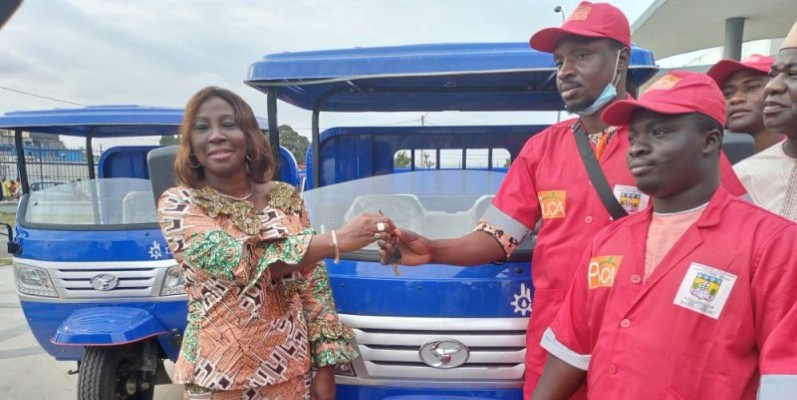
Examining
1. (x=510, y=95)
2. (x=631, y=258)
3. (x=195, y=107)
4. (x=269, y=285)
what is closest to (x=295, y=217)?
(x=269, y=285)

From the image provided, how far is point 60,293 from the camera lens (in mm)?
3781

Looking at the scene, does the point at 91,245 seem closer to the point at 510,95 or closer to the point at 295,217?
the point at 295,217

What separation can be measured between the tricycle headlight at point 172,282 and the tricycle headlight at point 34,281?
31.6 inches

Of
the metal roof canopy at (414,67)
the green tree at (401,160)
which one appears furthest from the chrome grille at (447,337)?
the green tree at (401,160)

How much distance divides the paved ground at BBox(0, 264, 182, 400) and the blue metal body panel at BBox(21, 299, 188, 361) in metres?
0.66

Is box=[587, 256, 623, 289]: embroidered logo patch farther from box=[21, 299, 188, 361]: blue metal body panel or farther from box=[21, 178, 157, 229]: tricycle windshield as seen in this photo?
box=[21, 178, 157, 229]: tricycle windshield

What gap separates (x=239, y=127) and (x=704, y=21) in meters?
14.2

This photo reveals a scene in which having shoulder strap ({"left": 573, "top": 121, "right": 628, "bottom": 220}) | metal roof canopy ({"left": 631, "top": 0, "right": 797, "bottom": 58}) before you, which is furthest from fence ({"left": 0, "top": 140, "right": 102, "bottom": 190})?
metal roof canopy ({"left": 631, "top": 0, "right": 797, "bottom": 58})

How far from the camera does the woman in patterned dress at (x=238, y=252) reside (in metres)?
1.66

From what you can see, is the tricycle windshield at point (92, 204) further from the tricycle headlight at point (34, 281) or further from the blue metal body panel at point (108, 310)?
the blue metal body panel at point (108, 310)

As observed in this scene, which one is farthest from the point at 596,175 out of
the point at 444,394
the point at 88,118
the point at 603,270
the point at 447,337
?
the point at 88,118

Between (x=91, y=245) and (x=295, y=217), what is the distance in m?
2.74

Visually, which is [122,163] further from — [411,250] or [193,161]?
[411,250]

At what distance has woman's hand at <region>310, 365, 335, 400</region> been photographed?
6.40 ft
